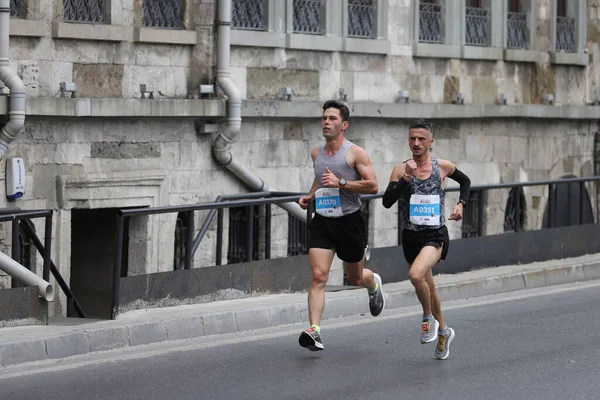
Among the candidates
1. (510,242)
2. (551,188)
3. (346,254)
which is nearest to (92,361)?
(346,254)

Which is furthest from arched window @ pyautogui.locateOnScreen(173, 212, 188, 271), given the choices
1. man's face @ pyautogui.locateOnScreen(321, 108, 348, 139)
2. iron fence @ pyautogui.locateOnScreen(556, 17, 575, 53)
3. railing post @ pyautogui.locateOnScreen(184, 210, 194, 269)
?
iron fence @ pyautogui.locateOnScreen(556, 17, 575, 53)

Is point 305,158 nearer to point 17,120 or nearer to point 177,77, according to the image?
point 177,77

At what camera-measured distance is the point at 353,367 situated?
37.4 feet

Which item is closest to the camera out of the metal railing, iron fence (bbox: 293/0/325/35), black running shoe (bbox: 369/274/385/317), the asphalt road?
the asphalt road

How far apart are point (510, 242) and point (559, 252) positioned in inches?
45.2

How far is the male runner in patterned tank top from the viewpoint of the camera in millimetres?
11609

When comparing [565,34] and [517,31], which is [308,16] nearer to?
[517,31]

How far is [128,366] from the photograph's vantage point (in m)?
11.4

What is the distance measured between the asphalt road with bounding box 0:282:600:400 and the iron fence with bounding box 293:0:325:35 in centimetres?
646

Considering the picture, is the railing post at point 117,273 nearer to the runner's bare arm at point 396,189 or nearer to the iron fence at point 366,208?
the iron fence at point 366,208

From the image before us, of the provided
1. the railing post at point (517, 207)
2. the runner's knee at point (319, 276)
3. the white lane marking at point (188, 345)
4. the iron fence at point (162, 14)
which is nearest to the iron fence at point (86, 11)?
the iron fence at point (162, 14)

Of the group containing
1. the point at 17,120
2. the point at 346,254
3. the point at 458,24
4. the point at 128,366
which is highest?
the point at 458,24

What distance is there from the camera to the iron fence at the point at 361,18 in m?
20.7

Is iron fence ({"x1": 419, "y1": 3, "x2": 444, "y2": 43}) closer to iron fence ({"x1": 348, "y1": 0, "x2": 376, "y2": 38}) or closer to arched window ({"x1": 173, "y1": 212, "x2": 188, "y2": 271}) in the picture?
iron fence ({"x1": 348, "y1": 0, "x2": 376, "y2": 38})
